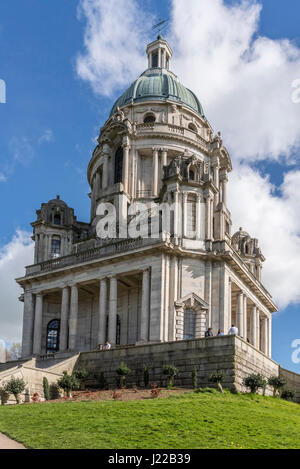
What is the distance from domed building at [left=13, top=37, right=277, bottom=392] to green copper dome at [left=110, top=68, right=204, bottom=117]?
0.17 m

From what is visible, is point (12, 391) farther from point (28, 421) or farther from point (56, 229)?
point (56, 229)

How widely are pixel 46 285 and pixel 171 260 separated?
12.5m

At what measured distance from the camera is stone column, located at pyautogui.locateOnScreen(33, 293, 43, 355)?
5397 cm

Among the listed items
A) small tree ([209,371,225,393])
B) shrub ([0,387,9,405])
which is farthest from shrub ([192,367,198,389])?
shrub ([0,387,9,405])

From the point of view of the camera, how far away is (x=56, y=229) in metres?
62.6

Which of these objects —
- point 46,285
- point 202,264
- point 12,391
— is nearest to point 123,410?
point 12,391

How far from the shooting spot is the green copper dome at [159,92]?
6738cm

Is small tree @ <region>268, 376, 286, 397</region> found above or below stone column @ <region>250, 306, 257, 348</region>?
below

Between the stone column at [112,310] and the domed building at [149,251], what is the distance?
9 centimetres

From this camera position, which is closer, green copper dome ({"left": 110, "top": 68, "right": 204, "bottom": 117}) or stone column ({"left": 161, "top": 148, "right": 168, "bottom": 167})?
stone column ({"left": 161, "top": 148, "right": 168, "bottom": 167})

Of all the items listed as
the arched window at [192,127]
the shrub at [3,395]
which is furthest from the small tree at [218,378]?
the arched window at [192,127]

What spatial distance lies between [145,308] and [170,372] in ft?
38.1

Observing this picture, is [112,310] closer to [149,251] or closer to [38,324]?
[149,251]

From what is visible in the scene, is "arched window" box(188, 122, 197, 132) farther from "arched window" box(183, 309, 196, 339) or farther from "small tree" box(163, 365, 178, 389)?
"small tree" box(163, 365, 178, 389)
